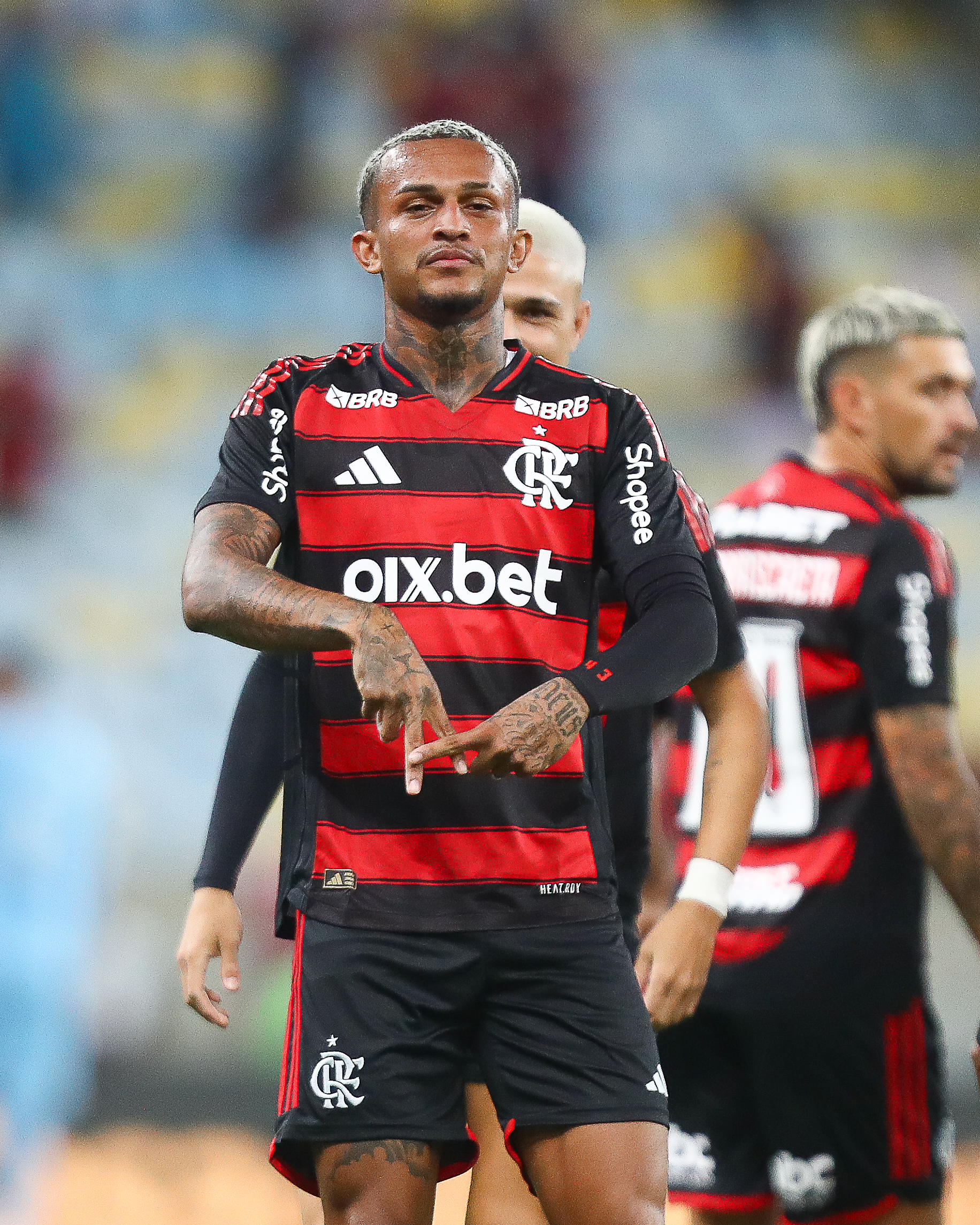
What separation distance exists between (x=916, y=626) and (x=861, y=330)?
0.88 m

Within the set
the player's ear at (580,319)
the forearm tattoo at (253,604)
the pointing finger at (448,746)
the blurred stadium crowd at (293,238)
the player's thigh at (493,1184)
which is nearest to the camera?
the pointing finger at (448,746)

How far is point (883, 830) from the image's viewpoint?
3193mm

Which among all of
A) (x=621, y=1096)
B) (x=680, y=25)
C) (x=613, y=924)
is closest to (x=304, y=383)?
(x=613, y=924)

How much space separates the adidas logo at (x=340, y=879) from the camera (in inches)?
83.5

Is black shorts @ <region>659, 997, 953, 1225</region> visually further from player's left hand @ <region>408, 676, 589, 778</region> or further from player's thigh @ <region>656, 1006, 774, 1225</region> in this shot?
player's left hand @ <region>408, 676, 589, 778</region>

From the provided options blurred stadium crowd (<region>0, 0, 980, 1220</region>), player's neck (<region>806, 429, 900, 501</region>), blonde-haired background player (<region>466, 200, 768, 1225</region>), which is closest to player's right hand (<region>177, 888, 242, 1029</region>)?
blonde-haired background player (<region>466, 200, 768, 1225</region>)

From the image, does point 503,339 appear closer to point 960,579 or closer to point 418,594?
point 418,594

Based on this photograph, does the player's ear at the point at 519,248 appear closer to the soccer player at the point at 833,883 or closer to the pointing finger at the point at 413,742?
the pointing finger at the point at 413,742

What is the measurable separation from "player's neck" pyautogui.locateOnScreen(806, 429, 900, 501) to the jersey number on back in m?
0.51

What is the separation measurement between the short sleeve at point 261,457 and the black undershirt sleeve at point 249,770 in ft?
1.19

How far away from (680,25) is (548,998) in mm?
7472

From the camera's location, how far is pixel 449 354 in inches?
91.9

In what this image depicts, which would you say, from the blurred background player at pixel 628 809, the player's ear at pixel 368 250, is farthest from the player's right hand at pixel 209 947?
the player's ear at pixel 368 250

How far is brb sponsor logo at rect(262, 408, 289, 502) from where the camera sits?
221cm
